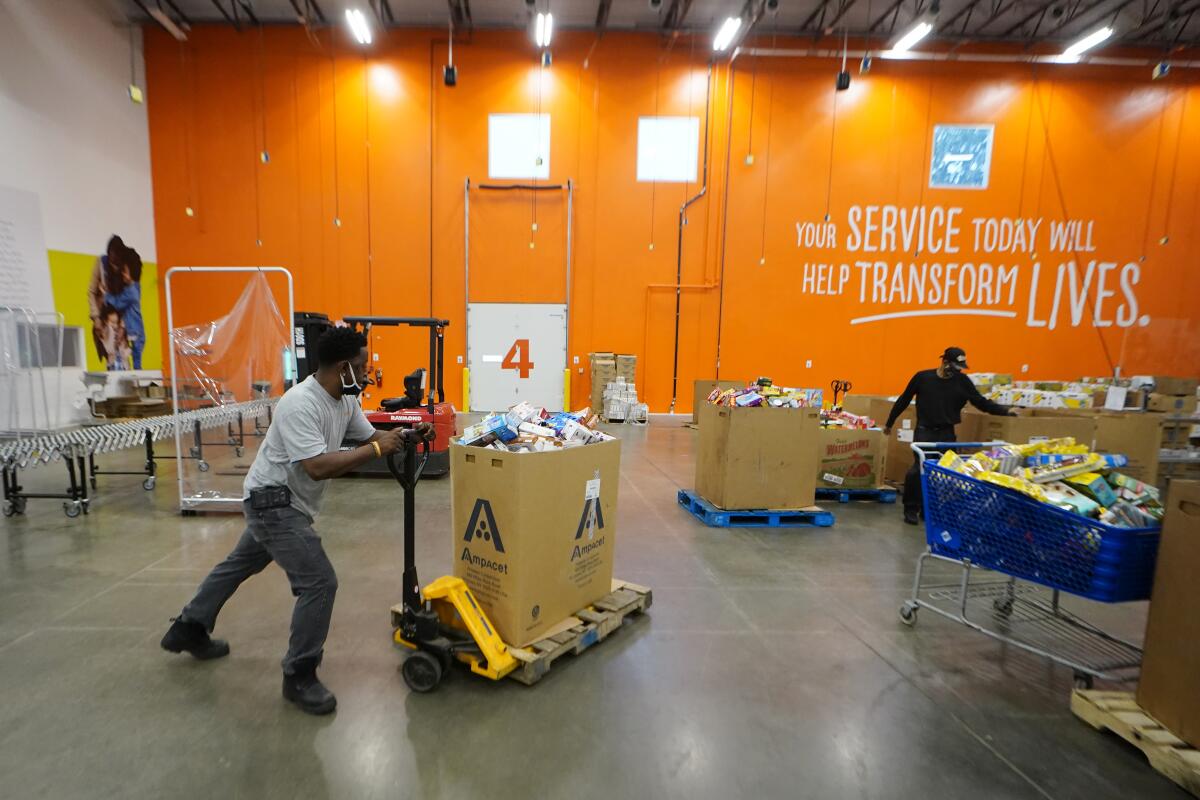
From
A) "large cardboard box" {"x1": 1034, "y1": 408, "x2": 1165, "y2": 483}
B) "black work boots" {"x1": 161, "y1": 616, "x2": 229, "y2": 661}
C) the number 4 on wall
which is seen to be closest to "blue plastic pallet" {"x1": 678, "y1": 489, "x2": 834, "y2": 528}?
"large cardboard box" {"x1": 1034, "y1": 408, "x2": 1165, "y2": 483}

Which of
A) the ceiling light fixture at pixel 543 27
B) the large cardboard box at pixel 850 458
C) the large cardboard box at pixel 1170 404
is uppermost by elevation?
the ceiling light fixture at pixel 543 27

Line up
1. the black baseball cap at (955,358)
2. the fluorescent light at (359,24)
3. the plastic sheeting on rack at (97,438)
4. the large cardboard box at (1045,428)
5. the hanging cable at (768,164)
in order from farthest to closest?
the hanging cable at (768,164) → the fluorescent light at (359,24) → the large cardboard box at (1045,428) → the black baseball cap at (955,358) → the plastic sheeting on rack at (97,438)

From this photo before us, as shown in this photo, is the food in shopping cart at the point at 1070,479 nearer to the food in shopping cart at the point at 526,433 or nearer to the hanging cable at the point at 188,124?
the food in shopping cart at the point at 526,433

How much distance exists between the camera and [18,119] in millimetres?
8969

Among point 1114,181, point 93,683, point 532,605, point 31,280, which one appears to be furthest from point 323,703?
point 1114,181

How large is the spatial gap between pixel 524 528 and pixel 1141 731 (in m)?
2.65

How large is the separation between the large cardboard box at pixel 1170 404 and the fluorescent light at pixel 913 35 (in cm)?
758

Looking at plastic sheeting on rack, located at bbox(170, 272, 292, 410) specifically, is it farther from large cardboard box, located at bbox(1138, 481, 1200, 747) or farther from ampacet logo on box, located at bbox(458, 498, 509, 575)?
large cardboard box, located at bbox(1138, 481, 1200, 747)

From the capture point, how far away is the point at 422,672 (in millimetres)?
2625

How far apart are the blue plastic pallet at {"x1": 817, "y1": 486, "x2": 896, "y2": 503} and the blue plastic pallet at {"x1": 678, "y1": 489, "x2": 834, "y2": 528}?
38.6 inches

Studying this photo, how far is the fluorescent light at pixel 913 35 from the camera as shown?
34.1 feet

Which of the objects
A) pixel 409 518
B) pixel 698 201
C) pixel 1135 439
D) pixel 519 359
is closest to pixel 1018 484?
pixel 409 518

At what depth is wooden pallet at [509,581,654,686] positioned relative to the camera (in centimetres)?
267

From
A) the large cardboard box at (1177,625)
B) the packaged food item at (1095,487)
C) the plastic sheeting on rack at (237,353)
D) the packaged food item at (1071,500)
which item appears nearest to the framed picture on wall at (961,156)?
the packaged food item at (1095,487)
